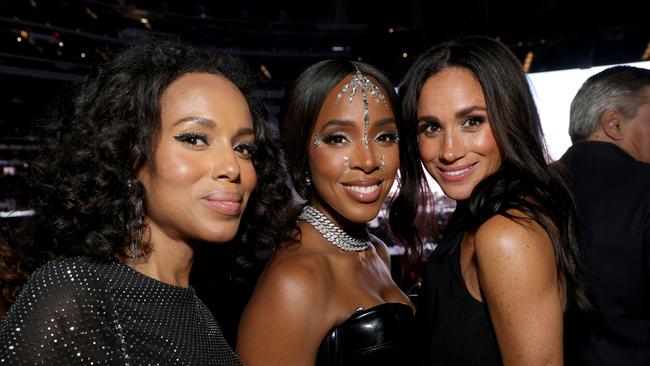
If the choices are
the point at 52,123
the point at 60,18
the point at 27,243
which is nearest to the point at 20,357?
the point at 27,243

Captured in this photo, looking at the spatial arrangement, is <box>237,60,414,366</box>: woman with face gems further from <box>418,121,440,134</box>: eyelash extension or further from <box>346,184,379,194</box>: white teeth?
<box>418,121,440,134</box>: eyelash extension

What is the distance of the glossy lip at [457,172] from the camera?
170 centimetres

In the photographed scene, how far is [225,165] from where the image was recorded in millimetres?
1263

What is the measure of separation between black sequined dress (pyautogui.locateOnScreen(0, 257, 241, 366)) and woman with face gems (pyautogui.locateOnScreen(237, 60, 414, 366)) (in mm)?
322

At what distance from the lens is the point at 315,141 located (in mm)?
1908

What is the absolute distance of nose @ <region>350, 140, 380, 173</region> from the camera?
6.04 ft

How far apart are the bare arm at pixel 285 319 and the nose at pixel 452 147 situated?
0.61 metres

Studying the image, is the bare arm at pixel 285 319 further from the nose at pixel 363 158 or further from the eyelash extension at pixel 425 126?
the eyelash extension at pixel 425 126

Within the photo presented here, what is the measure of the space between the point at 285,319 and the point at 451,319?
0.52 m

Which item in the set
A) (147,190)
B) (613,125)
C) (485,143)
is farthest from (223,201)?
(613,125)

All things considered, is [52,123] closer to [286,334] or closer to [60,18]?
[286,334]

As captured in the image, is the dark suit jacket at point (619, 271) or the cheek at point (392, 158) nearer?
the cheek at point (392, 158)

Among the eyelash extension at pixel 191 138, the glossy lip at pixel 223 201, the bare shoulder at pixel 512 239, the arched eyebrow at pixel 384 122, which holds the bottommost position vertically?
the bare shoulder at pixel 512 239

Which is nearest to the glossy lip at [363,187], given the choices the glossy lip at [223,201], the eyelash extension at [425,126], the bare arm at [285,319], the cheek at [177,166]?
the eyelash extension at [425,126]
